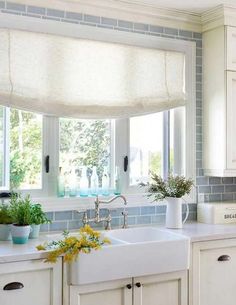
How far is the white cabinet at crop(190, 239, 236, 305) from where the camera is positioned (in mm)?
3057

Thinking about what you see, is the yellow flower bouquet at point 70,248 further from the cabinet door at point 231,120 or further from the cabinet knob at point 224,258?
the cabinet door at point 231,120

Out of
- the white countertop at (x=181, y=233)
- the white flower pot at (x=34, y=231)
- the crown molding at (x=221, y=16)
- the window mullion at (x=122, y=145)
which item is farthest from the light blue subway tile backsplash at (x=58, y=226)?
the crown molding at (x=221, y=16)

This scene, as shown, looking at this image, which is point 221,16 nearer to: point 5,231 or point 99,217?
point 99,217

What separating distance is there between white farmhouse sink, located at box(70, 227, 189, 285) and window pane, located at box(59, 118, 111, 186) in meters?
0.58

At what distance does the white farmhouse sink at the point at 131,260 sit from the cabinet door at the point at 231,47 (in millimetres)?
1383

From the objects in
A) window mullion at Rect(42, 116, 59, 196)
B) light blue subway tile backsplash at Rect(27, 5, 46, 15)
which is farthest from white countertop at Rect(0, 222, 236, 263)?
light blue subway tile backsplash at Rect(27, 5, 46, 15)

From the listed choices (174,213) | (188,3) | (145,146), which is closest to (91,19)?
(188,3)

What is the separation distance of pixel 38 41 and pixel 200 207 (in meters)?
1.77

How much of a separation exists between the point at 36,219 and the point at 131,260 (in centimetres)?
64

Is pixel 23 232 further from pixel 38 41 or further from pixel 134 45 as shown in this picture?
pixel 134 45

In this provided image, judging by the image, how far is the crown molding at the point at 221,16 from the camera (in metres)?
3.51

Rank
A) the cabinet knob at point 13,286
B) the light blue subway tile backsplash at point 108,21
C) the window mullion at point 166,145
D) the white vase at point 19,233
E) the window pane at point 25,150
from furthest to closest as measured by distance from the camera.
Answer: the window mullion at point 166,145
the light blue subway tile backsplash at point 108,21
the window pane at point 25,150
the white vase at point 19,233
the cabinet knob at point 13,286

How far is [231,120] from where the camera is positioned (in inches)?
140

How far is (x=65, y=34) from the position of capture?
3230 millimetres
